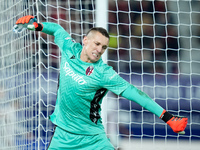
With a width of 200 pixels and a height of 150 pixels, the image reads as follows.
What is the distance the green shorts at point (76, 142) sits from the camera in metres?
3.24

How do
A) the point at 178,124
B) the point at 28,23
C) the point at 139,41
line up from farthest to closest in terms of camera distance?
the point at 139,41 < the point at 28,23 < the point at 178,124

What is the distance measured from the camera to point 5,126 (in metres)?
5.06

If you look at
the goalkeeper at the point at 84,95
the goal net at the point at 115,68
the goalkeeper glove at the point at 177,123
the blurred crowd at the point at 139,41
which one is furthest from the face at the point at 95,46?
the blurred crowd at the point at 139,41

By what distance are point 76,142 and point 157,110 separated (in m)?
0.74

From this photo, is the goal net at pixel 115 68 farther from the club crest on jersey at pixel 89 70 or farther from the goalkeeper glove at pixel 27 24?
the club crest on jersey at pixel 89 70

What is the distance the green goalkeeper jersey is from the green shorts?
0.04 m

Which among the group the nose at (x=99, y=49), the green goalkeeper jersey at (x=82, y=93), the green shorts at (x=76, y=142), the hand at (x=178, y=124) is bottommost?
the green shorts at (x=76, y=142)

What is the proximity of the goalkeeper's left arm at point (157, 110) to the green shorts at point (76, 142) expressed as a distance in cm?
50

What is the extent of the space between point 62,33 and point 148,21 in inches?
135

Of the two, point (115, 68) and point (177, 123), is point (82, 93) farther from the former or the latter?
point (115, 68)

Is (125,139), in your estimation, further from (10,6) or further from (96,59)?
(96,59)

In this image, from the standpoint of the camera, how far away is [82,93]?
128 inches

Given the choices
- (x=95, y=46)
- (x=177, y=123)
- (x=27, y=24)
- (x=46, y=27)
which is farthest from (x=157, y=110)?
(x=27, y=24)

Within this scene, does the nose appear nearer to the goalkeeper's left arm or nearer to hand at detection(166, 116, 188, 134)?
the goalkeeper's left arm
